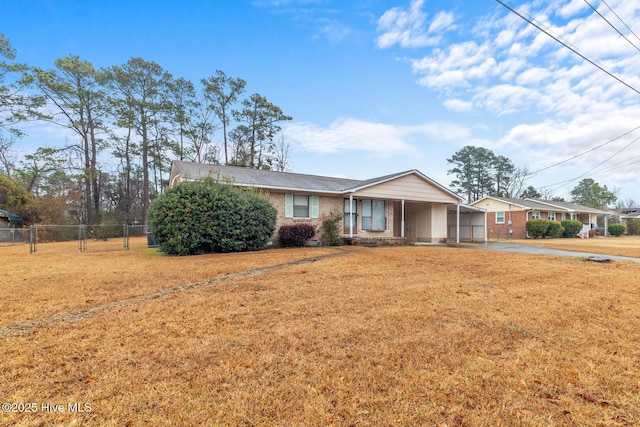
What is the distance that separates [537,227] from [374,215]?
57.7ft

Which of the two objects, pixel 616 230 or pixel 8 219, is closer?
pixel 8 219

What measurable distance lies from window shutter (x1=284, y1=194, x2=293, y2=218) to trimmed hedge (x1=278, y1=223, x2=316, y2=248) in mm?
1025

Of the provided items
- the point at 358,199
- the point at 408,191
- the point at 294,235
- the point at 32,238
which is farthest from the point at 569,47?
the point at 32,238

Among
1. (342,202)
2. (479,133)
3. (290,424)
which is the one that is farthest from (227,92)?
(290,424)

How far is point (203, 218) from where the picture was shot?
11.1 m

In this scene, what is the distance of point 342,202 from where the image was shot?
16.5 meters

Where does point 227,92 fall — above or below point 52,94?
above

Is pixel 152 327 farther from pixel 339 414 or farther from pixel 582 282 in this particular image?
pixel 582 282

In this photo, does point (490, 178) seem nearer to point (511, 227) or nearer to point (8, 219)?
point (511, 227)

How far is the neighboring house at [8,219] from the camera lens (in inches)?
858

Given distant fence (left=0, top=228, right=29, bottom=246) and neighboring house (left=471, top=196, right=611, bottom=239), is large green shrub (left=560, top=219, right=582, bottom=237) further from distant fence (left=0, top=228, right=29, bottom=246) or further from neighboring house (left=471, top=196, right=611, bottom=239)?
distant fence (left=0, top=228, right=29, bottom=246)

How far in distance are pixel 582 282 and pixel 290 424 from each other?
7833 millimetres

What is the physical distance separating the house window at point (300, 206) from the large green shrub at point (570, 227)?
26.2 m

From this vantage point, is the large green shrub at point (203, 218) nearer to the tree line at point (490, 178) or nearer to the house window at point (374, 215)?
the house window at point (374, 215)
